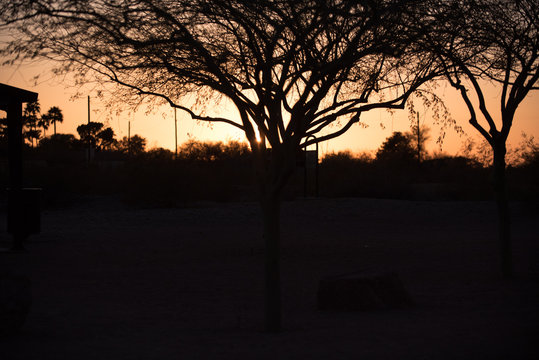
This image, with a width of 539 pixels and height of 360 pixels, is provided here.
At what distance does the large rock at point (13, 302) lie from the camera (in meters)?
8.13

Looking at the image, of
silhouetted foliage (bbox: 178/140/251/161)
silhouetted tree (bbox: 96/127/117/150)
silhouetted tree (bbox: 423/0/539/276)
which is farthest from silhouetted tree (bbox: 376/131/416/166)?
silhouetted tree (bbox: 423/0/539/276)

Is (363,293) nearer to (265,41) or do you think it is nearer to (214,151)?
(265,41)

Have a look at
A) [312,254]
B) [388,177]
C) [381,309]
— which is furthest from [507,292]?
[388,177]

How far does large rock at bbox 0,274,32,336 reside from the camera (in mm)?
8133

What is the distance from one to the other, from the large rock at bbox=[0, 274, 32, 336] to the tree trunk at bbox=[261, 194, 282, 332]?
280 cm

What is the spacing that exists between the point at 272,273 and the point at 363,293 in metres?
1.83

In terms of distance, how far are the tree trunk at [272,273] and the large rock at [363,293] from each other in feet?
5.12

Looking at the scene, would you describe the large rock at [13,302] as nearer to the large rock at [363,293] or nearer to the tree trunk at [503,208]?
the large rock at [363,293]

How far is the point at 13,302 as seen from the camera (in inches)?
324

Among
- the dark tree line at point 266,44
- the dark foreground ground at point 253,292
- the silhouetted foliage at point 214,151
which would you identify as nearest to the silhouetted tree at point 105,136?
the silhouetted foliage at point 214,151

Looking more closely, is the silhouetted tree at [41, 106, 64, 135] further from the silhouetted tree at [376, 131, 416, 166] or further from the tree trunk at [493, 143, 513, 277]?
the tree trunk at [493, 143, 513, 277]

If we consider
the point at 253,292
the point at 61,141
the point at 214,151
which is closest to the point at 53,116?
the point at 61,141

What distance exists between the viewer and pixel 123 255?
17.5 meters

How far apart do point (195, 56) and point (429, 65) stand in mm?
3727
